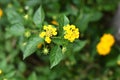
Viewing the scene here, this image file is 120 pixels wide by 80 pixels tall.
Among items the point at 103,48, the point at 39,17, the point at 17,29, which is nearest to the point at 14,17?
the point at 17,29

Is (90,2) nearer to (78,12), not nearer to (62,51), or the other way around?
(78,12)

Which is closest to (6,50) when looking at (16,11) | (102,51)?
(16,11)

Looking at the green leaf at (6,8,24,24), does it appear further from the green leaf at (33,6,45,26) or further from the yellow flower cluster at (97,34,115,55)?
the yellow flower cluster at (97,34,115,55)

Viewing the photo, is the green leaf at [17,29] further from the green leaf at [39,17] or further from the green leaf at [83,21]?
the green leaf at [83,21]

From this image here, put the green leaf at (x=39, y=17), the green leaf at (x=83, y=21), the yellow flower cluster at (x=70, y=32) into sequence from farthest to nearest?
the green leaf at (x=83, y=21)
the green leaf at (x=39, y=17)
the yellow flower cluster at (x=70, y=32)

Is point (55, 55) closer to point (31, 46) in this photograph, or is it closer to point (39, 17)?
point (31, 46)

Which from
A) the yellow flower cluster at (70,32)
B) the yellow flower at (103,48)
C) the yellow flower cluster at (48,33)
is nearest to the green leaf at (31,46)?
the yellow flower cluster at (48,33)
